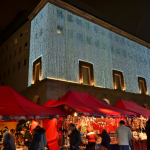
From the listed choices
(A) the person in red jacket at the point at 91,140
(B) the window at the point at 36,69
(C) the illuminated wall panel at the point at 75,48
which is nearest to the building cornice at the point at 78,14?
(C) the illuminated wall panel at the point at 75,48

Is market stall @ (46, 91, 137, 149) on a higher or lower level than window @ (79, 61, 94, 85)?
lower

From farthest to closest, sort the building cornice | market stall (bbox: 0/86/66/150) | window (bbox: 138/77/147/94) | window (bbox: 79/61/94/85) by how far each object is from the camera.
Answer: window (bbox: 138/77/147/94) → the building cornice → window (bbox: 79/61/94/85) → market stall (bbox: 0/86/66/150)

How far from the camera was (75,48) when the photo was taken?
1927 cm

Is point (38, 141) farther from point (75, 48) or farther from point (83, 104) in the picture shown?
point (75, 48)

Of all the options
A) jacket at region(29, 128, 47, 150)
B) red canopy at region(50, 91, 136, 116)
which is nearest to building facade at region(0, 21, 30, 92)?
red canopy at region(50, 91, 136, 116)

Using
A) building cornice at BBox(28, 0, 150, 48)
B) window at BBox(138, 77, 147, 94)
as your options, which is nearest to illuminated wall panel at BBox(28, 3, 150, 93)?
building cornice at BBox(28, 0, 150, 48)

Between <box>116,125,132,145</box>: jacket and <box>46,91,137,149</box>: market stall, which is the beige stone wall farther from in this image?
<box>116,125,132,145</box>: jacket

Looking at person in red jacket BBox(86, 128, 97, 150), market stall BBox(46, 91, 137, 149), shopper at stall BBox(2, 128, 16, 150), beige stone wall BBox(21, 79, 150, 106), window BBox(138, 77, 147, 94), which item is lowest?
person in red jacket BBox(86, 128, 97, 150)

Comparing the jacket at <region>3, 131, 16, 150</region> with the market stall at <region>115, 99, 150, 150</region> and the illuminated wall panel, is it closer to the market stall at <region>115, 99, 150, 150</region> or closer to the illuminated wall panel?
the market stall at <region>115, 99, 150, 150</region>

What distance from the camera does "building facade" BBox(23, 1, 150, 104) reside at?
17281mm

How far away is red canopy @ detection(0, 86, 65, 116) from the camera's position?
7.28 metres

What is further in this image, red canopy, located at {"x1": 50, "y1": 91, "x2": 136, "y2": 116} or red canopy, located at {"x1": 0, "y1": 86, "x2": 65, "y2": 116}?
red canopy, located at {"x1": 50, "y1": 91, "x2": 136, "y2": 116}

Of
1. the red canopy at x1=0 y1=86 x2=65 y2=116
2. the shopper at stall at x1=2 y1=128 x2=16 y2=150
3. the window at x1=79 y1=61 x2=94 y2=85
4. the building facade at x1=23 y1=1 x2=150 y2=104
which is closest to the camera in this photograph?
the shopper at stall at x1=2 y1=128 x2=16 y2=150

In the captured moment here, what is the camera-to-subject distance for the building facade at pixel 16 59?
21.5 meters
